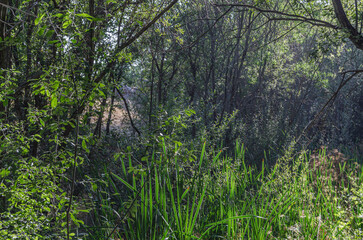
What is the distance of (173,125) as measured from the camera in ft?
9.11

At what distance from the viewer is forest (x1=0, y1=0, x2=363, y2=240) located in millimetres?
2242

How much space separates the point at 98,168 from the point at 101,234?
4.28ft

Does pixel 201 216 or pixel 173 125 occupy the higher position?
pixel 173 125

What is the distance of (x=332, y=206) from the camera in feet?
11.3

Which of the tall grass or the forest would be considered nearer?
the forest

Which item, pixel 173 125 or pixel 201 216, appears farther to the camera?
pixel 201 216

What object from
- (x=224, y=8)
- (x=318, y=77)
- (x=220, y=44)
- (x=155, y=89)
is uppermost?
(x=224, y=8)

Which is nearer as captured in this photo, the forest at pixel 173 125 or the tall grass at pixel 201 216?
the forest at pixel 173 125

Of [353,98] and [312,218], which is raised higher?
[353,98]

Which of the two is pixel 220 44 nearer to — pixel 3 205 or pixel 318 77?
pixel 318 77

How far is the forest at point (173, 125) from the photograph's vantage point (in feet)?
7.36


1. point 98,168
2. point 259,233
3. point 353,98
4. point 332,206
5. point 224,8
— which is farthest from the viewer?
point 353,98

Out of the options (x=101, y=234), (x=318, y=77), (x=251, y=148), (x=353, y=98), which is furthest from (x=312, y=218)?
(x=353, y=98)

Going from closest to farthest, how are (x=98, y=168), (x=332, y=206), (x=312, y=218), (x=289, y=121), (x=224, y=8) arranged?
(x=312, y=218)
(x=332, y=206)
(x=98, y=168)
(x=224, y=8)
(x=289, y=121)
